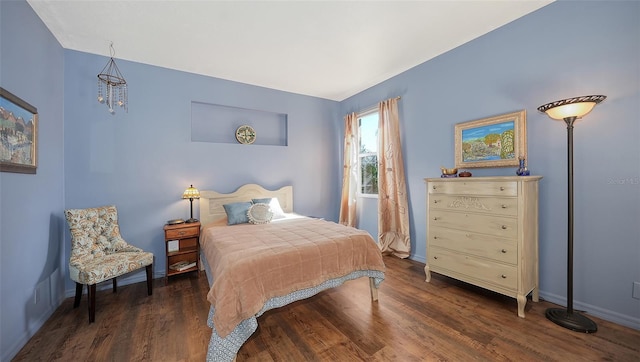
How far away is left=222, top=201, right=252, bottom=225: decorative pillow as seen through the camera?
3.25 meters

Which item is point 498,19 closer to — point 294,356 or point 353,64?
point 353,64

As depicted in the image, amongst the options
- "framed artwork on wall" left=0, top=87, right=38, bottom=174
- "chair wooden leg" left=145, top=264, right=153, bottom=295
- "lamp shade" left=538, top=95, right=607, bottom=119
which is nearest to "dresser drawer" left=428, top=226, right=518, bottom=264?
"lamp shade" left=538, top=95, right=607, bottom=119

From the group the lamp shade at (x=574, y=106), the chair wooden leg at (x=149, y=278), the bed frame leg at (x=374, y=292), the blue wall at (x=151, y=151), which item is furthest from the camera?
the blue wall at (x=151, y=151)

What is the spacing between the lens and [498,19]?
→ 2525 millimetres

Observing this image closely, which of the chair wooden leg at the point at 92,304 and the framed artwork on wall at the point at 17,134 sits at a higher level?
the framed artwork on wall at the point at 17,134

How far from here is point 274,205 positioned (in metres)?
3.80

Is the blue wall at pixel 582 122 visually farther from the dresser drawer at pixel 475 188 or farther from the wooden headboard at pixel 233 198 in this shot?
the wooden headboard at pixel 233 198

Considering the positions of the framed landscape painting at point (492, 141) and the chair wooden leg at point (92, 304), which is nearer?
the chair wooden leg at point (92, 304)

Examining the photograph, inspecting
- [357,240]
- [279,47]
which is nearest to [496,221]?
[357,240]

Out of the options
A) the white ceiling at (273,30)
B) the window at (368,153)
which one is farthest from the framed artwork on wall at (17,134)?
the window at (368,153)

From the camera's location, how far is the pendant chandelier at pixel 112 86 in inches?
116

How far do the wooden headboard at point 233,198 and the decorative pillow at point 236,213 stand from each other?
0.92 ft

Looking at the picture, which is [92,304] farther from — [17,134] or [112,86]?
[112,86]

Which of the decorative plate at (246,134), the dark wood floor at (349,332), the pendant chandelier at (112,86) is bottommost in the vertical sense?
the dark wood floor at (349,332)
